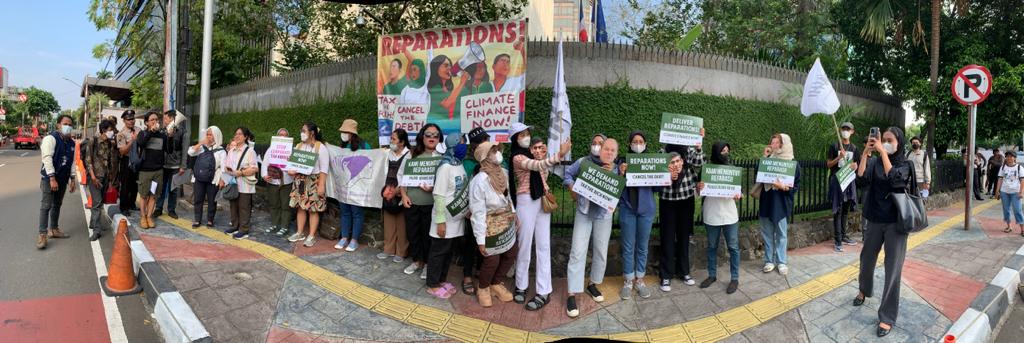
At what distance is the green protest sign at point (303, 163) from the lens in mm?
6309

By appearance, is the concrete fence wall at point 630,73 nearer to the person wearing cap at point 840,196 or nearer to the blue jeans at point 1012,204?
the person wearing cap at point 840,196

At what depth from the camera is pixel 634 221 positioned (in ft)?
16.5

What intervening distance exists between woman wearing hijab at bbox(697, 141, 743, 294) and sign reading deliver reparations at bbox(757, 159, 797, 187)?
507 mm

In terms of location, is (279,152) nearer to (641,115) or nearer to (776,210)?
(641,115)

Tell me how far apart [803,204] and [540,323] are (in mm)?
4893

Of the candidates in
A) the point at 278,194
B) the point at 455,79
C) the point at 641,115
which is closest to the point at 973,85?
the point at 641,115

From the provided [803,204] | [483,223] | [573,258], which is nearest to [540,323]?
[573,258]

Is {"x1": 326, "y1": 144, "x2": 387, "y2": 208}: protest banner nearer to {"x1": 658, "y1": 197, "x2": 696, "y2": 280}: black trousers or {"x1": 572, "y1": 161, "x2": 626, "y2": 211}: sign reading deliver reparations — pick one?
{"x1": 572, "y1": 161, "x2": 626, "y2": 211}: sign reading deliver reparations

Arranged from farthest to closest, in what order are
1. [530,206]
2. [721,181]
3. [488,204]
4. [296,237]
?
1. [296,237]
2. [721,181]
3. [530,206]
4. [488,204]

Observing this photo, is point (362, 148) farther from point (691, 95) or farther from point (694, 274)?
point (691, 95)

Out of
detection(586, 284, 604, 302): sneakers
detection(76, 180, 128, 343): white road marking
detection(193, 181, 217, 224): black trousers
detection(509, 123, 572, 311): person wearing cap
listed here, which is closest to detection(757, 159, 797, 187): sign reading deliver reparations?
detection(586, 284, 604, 302): sneakers

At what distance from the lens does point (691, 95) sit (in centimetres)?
942

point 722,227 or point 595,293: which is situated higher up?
point 722,227

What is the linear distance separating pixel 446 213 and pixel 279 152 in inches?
123
